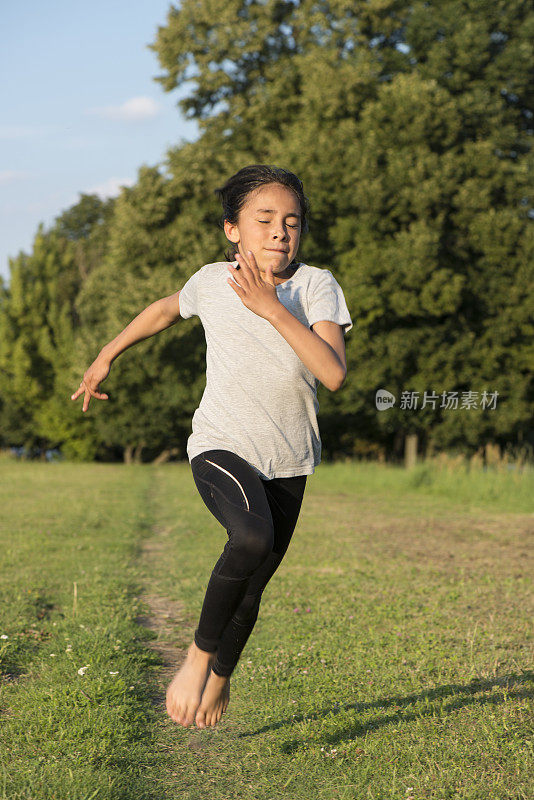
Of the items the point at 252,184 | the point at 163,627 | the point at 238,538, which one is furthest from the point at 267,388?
the point at 163,627

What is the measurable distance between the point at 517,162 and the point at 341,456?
1278 centimetres

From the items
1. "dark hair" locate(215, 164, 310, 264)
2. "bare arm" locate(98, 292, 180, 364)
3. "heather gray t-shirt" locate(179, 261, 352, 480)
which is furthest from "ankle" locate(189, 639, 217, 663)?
"dark hair" locate(215, 164, 310, 264)

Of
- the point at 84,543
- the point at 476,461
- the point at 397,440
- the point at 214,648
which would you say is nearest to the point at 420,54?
the point at 397,440

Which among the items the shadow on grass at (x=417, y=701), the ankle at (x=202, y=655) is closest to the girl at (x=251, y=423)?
the ankle at (x=202, y=655)

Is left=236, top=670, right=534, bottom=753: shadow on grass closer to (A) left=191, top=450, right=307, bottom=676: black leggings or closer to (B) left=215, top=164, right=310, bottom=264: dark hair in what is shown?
(A) left=191, top=450, right=307, bottom=676: black leggings

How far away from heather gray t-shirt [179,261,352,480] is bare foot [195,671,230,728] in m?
0.91

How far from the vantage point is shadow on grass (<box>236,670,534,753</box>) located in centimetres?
405

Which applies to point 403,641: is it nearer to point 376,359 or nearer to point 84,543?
point 84,543

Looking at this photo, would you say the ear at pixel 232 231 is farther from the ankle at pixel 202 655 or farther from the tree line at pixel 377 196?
the tree line at pixel 377 196

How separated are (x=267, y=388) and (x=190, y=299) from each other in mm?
680

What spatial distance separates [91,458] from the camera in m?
32.7

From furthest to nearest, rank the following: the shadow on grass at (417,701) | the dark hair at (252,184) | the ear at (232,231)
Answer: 1. the shadow on grass at (417,701)
2. the ear at (232,231)
3. the dark hair at (252,184)

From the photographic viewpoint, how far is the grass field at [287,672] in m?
3.55

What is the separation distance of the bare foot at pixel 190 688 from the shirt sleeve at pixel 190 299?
1.49 m
